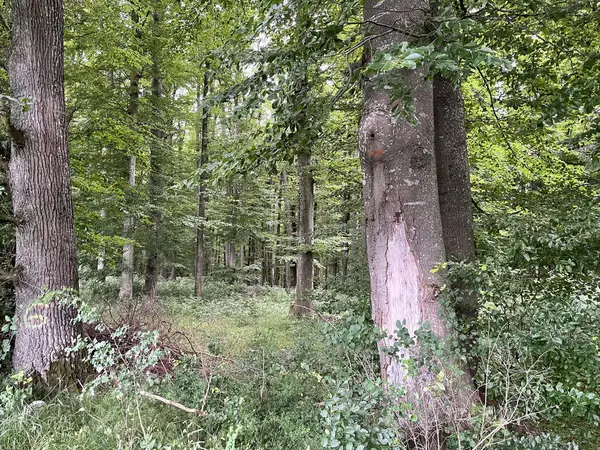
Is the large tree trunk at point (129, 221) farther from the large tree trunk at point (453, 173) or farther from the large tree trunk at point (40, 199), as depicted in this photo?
the large tree trunk at point (453, 173)

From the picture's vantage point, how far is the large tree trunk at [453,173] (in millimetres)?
3080

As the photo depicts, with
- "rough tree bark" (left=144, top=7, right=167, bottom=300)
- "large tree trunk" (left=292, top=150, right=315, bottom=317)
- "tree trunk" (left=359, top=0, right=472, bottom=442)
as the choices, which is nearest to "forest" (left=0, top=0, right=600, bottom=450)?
"tree trunk" (left=359, top=0, right=472, bottom=442)

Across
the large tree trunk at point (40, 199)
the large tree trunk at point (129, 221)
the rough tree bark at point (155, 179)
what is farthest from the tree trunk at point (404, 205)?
the large tree trunk at point (129, 221)

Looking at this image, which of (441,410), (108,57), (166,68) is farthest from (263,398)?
(166,68)

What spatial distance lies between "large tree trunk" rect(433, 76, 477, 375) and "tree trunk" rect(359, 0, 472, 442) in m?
0.51

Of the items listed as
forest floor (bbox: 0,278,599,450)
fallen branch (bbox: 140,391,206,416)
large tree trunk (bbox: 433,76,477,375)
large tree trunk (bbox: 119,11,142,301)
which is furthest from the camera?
large tree trunk (bbox: 119,11,142,301)

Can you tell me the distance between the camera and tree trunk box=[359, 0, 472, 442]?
2.54m

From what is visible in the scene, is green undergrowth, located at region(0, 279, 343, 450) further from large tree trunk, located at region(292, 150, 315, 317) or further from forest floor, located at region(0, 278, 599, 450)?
large tree trunk, located at region(292, 150, 315, 317)

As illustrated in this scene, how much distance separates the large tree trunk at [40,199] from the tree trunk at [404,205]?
3.18 meters

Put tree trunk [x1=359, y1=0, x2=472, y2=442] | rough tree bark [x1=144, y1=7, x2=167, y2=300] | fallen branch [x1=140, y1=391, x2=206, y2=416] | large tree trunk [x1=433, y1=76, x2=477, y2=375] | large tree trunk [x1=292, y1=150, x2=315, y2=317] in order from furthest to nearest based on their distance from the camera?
1. rough tree bark [x1=144, y1=7, x2=167, y2=300]
2. large tree trunk [x1=292, y1=150, x2=315, y2=317]
3. large tree trunk [x1=433, y1=76, x2=477, y2=375]
4. fallen branch [x1=140, y1=391, x2=206, y2=416]
5. tree trunk [x1=359, y1=0, x2=472, y2=442]

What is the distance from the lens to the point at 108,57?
23.2 ft

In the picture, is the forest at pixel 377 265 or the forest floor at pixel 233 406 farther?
the forest at pixel 377 265

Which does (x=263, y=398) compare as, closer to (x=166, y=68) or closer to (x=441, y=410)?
(x=441, y=410)

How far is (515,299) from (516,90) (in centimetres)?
253
